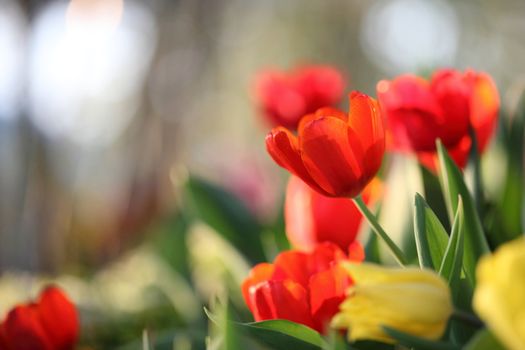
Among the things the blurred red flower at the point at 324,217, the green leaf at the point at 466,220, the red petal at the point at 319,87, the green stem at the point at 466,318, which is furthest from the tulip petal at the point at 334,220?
the red petal at the point at 319,87

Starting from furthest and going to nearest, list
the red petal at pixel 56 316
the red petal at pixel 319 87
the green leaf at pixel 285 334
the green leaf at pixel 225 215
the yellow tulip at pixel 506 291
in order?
the red petal at pixel 319 87 → the green leaf at pixel 225 215 → the red petal at pixel 56 316 → the green leaf at pixel 285 334 → the yellow tulip at pixel 506 291

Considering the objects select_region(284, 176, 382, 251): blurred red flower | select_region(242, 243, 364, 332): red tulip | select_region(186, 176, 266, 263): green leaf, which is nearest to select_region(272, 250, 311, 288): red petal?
select_region(242, 243, 364, 332): red tulip

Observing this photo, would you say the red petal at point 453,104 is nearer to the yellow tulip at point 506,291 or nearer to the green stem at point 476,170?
the green stem at point 476,170

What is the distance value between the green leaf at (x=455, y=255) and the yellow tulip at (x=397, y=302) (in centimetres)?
5

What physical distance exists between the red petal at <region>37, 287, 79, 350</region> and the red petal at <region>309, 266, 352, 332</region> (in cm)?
17

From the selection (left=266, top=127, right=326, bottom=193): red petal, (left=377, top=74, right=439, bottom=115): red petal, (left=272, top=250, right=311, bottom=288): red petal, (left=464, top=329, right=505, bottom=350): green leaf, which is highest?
(left=377, top=74, right=439, bottom=115): red petal

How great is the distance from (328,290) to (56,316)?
18cm

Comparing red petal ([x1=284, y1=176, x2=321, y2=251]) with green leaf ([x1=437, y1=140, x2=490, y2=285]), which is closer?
green leaf ([x1=437, y1=140, x2=490, y2=285])

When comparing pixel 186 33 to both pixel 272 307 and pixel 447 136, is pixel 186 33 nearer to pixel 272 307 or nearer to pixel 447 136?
pixel 447 136

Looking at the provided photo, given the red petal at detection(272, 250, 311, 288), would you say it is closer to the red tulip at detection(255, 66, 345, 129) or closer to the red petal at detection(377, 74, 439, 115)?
the red petal at detection(377, 74, 439, 115)

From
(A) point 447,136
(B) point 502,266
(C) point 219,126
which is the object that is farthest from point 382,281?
(C) point 219,126

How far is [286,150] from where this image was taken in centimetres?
34

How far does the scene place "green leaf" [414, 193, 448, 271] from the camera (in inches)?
13.5

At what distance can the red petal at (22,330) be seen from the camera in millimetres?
409
